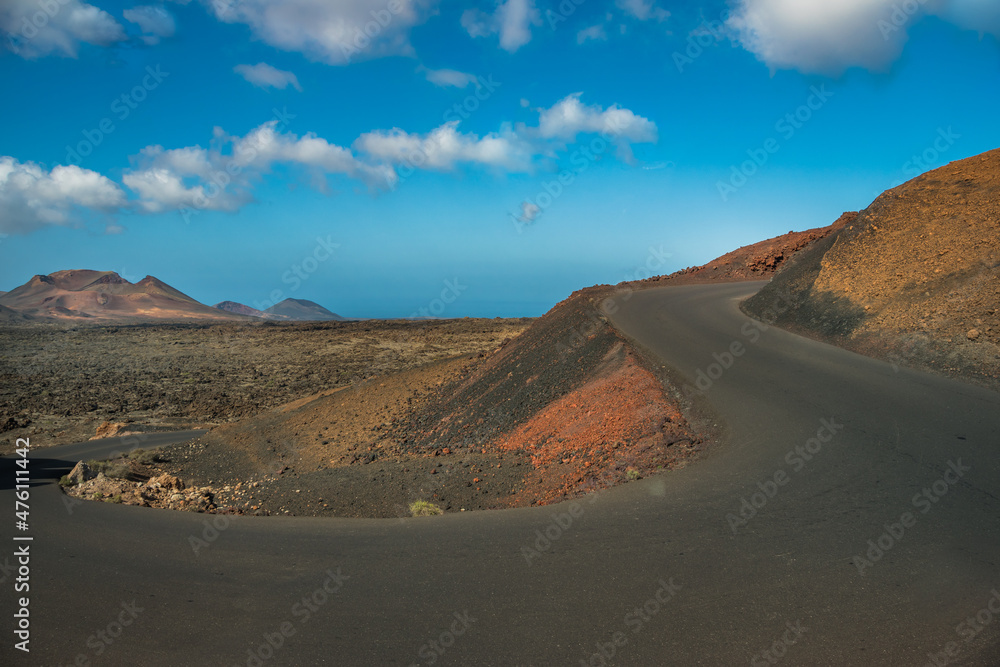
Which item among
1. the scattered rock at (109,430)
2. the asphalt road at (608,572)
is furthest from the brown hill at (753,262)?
the scattered rock at (109,430)

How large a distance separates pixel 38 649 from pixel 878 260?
72.2 ft

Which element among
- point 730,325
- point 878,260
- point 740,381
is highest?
point 878,260

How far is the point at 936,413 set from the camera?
10234 millimetres

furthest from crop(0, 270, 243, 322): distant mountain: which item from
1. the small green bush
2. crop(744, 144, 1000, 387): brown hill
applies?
the small green bush

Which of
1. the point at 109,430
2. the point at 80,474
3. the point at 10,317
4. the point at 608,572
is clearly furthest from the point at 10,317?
the point at 608,572

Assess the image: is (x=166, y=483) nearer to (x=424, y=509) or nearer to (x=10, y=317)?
(x=424, y=509)

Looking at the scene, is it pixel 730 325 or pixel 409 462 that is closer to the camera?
pixel 409 462

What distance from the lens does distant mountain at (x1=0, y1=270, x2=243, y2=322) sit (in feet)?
479

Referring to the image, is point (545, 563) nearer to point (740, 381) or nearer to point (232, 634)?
point (232, 634)

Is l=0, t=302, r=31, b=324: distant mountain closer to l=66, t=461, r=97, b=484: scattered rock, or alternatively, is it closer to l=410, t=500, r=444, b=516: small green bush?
l=66, t=461, r=97, b=484: scattered rock

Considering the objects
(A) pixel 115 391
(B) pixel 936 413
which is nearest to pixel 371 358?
(A) pixel 115 391

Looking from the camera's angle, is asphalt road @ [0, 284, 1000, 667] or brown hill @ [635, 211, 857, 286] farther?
brown hill @ [635, 211, 857, 286]

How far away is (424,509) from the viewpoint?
911 centimetres

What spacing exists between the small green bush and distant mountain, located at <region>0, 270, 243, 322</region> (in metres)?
150
